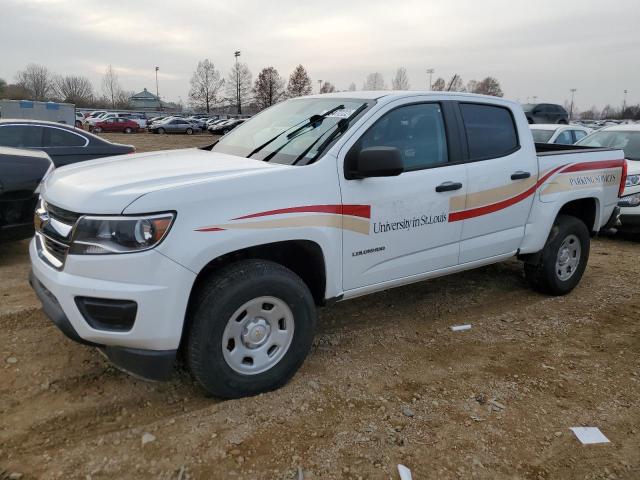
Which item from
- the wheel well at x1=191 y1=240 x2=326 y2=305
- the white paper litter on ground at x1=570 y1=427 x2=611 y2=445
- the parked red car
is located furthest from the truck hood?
the parked red car

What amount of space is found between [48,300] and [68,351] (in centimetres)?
90

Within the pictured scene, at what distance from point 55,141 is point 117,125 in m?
34.9

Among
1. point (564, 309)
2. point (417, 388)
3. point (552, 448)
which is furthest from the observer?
point (564, 309)

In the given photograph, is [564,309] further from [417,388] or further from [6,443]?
[6,443]

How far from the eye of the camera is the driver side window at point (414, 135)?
353 centimetres

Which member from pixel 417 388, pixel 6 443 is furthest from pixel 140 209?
pixel 417 388

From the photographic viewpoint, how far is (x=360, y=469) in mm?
2541

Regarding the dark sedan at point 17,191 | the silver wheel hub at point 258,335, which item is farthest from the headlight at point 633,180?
the dark sedan at point 17,191

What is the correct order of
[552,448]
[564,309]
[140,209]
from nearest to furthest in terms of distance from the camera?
[140,209] < [552,448] < [564,309]

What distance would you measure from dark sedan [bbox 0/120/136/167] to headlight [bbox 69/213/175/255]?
5.79 meters

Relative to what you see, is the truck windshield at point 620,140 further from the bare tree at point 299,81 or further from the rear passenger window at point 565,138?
the bare tree at point 299,81

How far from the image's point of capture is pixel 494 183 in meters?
4.11

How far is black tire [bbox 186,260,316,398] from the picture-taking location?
9.05 feet

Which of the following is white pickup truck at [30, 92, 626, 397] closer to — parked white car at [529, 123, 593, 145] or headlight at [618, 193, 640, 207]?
headlight at [618, 193, 640, 207]
